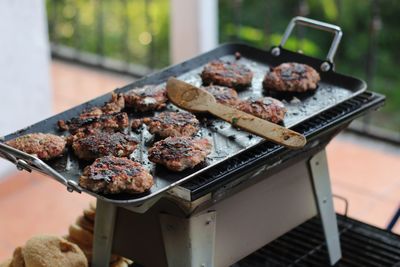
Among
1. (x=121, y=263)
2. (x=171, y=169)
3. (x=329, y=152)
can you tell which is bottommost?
(x=329, y=152)

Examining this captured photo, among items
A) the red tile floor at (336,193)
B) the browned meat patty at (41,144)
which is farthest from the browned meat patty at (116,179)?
the red tile floor at (336,193)

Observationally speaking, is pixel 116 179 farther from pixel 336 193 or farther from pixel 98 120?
pixel 336 193

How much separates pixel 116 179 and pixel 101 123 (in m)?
0.32

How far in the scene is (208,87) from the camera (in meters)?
2.26

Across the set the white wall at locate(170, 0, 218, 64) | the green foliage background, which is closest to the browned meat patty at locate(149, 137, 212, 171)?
the white wall at locate(170, 0, 218, 64)

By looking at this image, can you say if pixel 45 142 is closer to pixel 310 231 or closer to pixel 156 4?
pixel 310 231

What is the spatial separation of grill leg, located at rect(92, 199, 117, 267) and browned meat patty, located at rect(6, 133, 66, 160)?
213mm

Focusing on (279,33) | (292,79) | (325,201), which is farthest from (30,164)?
(279,33)

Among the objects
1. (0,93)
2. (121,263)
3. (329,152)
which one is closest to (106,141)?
(121,263)

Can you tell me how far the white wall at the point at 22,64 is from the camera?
3.52m

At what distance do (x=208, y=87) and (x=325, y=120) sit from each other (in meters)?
0.34

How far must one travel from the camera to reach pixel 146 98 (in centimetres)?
221

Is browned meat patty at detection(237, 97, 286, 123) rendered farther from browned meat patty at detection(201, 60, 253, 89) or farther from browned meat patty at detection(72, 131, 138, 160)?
browned meat patty at detection(72, 131, 138, 160)

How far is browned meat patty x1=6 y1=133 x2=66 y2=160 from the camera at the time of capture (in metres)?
1.93
